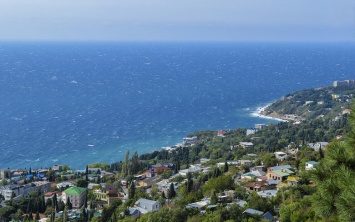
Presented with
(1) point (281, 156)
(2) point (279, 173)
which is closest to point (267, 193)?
(2) point (279, 173)

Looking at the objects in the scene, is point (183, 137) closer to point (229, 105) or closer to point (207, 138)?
point (207, 138)

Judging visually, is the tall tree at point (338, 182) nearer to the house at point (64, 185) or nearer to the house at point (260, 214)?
the house at point (260, 214)

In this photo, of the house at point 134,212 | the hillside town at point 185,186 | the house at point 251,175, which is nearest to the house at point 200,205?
the hillside town at point 185,186

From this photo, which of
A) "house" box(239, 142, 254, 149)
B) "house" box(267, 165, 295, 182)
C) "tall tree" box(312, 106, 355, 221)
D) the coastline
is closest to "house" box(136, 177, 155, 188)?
"house" box(267, 165, 295, 182)

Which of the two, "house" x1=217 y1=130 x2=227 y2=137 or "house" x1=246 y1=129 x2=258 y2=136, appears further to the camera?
"house" x1=217 y1=130 x2=227 y2=137

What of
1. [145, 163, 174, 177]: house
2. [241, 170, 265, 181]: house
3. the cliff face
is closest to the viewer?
[241, 170, 265, 181]: house

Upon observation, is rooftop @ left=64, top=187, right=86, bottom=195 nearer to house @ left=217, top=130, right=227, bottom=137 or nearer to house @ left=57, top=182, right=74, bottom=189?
house @ left=57, top=182, right=74, bottom=189

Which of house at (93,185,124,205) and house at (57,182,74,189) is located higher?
house at (93,185,124,205)

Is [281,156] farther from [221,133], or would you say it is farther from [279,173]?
[221,133]

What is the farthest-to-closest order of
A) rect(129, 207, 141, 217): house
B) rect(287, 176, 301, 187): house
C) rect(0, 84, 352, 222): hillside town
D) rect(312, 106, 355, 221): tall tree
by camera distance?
1. rect(287, 176, 301, 187): house
2. rect(129, 207, 141, 217): house
3. rect(0, 84, 352, 222): hillside town
4. rect(312, 106, 355, 221): tall tree
